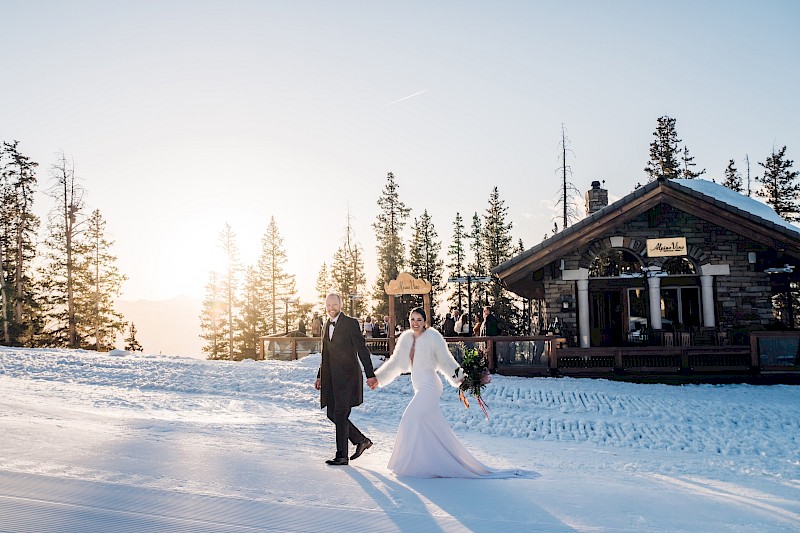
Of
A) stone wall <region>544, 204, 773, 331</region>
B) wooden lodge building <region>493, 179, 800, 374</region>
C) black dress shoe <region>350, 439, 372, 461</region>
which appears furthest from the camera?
stone wall <region>544, 204, 773, 331</region>

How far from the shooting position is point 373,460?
7.65 m

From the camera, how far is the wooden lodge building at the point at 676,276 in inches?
693

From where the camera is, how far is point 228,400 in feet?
44.8

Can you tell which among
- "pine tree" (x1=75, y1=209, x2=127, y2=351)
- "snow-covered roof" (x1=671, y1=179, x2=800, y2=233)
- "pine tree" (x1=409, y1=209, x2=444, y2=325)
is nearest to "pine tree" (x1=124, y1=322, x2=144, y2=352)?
"pine tree" (x1=75, y1=209, x2=127, y2=351)

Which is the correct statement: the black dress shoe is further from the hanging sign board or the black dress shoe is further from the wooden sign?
the hanging sign board

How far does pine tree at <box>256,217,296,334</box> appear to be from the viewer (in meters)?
59.1

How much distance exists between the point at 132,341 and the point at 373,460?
47.6 m

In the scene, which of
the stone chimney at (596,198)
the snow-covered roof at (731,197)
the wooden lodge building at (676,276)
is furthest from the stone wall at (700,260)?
the snow-covered roof at (731,197)

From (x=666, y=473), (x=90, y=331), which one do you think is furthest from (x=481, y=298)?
(x=666, y=473)

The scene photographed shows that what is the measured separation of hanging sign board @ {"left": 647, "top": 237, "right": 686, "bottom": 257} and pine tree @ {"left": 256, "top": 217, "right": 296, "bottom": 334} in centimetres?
4280

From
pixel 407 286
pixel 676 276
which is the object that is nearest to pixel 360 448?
pixel 407 286

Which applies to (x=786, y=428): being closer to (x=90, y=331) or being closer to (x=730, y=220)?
(x=730, y=220)

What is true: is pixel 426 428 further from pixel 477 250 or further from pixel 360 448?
pixel 477 250

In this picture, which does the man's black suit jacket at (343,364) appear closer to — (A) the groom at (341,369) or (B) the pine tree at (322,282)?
(A) the groom at (341,369)
